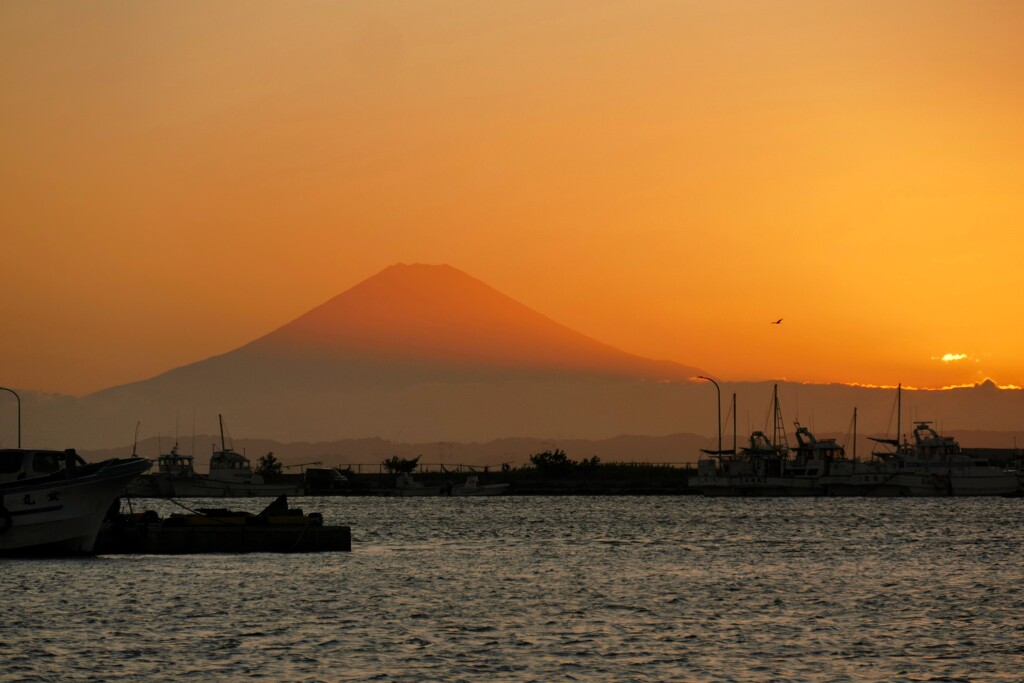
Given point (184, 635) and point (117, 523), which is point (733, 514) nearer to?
point (117, 523)

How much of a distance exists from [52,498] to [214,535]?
33.7 feet

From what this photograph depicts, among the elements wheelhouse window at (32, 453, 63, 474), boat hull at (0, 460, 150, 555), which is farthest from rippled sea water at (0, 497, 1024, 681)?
wheelhouse window at (32, 453, 63, 474)

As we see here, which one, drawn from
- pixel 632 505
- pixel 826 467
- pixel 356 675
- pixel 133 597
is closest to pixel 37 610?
pixel 133 597

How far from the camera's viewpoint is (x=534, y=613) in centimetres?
5569

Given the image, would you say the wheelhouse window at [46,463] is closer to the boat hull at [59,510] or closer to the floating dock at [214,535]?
the boat hull at [59,510]

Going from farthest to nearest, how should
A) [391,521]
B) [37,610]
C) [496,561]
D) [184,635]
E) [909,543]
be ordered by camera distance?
[391,521] < [909,543] < [496,561] < [37,610] < [184,635]

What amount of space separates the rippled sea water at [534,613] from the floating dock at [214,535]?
0.91m

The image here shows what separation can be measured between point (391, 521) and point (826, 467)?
79879mm

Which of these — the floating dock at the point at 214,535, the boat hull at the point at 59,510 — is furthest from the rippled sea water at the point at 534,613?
the boat hull at the point at 59,510

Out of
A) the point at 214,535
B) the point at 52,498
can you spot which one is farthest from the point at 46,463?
the point at 214,535

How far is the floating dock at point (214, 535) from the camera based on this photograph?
3007 inches

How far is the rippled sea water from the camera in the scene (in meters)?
42.0

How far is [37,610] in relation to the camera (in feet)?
176

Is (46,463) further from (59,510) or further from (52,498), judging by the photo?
(59,510)
